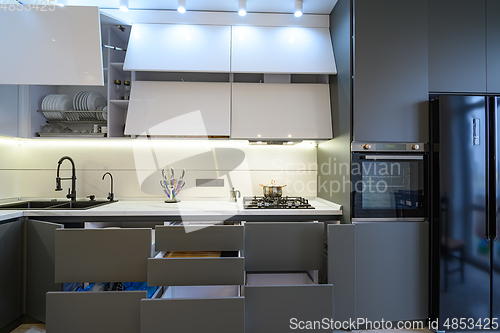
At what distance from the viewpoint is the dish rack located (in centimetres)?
238

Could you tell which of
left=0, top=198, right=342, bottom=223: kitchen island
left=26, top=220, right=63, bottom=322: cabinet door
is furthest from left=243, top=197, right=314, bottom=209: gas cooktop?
left=26, top=220, right=63, bottom=322: cabinet door

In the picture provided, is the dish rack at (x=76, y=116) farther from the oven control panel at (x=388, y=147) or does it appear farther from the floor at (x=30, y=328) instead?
A: the oven control panel at (x=388, y=147)

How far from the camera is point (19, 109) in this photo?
2.26 meters

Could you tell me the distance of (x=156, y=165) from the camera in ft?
8.50

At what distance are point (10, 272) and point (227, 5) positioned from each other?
2502 millimetres

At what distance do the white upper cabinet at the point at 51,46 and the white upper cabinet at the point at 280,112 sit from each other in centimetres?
111

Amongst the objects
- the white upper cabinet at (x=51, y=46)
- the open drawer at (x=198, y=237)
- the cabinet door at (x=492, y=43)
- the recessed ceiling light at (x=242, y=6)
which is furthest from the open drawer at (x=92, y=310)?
the cabinet door at (x=492, y=43)

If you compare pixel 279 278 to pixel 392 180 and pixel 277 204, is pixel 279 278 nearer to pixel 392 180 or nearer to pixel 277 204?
pixel 277 204

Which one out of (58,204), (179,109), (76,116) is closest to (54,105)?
(76,116)

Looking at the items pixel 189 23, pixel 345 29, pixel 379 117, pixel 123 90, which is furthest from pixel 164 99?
pixel 379 117

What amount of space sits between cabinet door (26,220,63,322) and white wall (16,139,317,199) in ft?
2.41

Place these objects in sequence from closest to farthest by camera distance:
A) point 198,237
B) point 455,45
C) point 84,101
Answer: point 198,237, point 455,45, point 84,101

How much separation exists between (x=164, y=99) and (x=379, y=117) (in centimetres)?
167

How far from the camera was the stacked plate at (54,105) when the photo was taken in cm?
236
